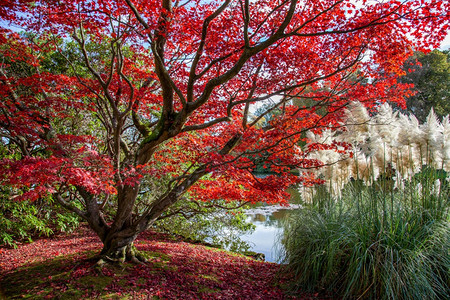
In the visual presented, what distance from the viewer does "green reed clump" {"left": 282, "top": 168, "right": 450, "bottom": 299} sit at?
2738mm

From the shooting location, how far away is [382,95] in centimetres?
432

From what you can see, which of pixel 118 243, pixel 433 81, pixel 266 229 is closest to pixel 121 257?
pixel 118 243

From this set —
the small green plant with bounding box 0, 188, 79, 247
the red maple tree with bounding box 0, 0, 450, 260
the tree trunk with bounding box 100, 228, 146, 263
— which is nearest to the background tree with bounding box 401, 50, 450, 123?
the red maple tree with bounding box 0, 0, 450, 260

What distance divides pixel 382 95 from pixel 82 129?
250 inches

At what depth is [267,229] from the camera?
955 centimetres

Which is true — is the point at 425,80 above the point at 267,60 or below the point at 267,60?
above

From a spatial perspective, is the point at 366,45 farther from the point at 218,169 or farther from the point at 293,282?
the point at 293,282

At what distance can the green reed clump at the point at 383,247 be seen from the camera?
2.74 metres

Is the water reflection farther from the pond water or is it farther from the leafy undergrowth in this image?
the leafy undergrowth

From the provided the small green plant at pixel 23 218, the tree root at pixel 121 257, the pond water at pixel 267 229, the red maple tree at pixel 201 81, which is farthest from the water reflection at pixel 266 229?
the small green plant at pixel 23 218

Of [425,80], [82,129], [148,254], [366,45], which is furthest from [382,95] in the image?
[425,80]

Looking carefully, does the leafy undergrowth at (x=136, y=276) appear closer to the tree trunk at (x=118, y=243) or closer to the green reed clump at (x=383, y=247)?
the tree trunk at (x=118, y=243)

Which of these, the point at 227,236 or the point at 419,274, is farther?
the point at 227,236

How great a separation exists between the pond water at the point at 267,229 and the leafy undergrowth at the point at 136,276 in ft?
2.32
